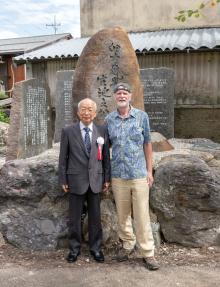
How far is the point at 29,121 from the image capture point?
691cm

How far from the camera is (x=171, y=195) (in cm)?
472

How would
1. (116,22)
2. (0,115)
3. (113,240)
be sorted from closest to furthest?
(113,240) → (0,115) → (116,22)

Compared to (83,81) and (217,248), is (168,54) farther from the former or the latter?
(217,248)

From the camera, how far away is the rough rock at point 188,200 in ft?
15.2

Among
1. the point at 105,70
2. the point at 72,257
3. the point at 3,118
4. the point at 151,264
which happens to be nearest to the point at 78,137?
the point at 72,257

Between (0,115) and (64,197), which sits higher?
(0,115)

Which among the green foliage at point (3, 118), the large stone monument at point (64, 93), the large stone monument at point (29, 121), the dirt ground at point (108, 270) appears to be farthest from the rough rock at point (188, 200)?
the green foliage at point (3, 118)

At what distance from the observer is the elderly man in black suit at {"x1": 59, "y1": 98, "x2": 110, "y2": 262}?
13.6 feet

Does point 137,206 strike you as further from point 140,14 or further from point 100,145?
point 140,14

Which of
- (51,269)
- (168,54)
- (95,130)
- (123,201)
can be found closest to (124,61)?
(95,130)

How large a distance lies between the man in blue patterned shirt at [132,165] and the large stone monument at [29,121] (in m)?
2.72

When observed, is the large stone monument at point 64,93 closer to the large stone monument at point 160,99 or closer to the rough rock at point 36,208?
the large stone monument at point 160,99

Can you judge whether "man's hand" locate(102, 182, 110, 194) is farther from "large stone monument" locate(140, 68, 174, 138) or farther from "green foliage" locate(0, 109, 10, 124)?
"green foliage" locate(0, 109, 10, 124)

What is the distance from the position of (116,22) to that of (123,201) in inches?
427
